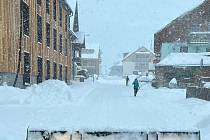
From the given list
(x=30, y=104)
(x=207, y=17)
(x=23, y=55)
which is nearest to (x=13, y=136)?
(x=30, y=104)

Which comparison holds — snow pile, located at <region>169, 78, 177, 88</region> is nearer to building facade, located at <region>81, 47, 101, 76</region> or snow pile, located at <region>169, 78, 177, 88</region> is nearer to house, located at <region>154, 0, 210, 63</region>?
house, located at <region>154, 0, 210, 63</region>

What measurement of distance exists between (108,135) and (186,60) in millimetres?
38550

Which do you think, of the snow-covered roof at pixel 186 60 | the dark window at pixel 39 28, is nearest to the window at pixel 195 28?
the snow-covered roof at pixel 186 60

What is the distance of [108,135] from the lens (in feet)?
17.1

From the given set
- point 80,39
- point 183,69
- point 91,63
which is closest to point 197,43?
point 183,69

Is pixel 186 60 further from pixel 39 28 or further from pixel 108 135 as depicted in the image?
pixel 108 135

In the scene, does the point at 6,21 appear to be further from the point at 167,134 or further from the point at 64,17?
the point at 64,17

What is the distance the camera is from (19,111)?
1520 centimetres

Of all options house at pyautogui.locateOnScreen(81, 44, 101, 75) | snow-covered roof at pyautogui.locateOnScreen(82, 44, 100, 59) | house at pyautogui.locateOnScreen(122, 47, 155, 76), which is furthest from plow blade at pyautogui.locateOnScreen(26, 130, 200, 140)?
house at pyautogui.locateOnScreen(122, 47, 155, 76)

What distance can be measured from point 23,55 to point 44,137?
19.5 meters

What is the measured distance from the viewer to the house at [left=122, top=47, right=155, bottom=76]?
4146 inches

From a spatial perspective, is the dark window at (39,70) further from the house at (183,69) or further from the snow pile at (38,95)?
the house at (183,69)

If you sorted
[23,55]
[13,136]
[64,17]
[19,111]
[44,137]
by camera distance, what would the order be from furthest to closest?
[64,17]
[23,55]
[19,111]
[13,136]
[44,137]

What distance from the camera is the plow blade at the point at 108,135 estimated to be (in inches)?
201
